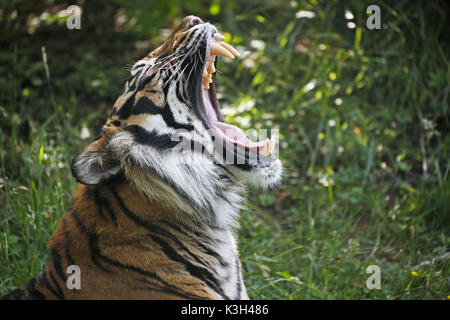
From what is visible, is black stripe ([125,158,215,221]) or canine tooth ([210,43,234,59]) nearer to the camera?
black stripe ([125,158,215,221])

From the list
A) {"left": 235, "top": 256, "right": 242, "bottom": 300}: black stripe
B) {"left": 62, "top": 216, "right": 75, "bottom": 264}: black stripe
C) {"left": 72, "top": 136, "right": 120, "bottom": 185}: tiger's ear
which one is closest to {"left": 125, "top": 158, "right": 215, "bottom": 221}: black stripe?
{"left": 72, "top": 136, "right": 120, "bottom": 185}: tiger's ear

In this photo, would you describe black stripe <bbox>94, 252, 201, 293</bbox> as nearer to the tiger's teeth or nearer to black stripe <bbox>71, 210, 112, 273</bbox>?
black stripe <bbox>71, 210, 112, 273</bbox>

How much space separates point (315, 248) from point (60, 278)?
200 cm

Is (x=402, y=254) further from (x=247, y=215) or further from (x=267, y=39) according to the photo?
(x=267, y=39)

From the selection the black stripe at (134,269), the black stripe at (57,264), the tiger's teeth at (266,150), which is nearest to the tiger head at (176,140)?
the tiger's teeth at (266,150)

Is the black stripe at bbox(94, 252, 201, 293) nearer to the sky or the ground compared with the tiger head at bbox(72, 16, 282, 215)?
nearer to the ground

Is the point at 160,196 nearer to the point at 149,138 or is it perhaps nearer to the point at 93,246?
the point at 149,138

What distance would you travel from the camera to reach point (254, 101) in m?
5.21

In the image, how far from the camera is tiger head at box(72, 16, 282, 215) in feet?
8.84

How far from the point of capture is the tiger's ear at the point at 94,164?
8.37 ft

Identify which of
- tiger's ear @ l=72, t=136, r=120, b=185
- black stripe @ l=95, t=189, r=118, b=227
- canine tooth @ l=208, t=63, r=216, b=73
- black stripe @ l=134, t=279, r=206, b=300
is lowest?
black stripe @ l=134, t=279, r=206, b=300

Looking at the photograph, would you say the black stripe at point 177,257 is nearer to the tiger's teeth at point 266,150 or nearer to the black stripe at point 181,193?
the black stripe at point 181,193

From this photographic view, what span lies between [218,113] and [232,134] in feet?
0.68
